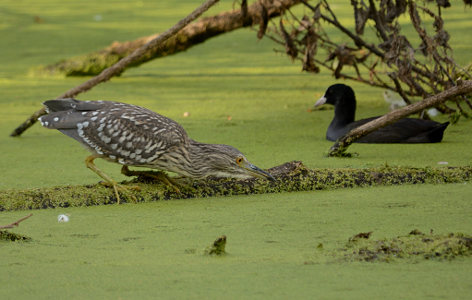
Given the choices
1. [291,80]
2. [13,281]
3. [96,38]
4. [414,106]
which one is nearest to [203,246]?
[13,281]

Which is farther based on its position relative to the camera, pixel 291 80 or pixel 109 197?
pixel 291 80

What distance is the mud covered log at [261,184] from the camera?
4.23 metres

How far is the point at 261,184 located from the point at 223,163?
0.73 feet

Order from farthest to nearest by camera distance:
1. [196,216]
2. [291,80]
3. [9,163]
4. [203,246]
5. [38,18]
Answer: [38,18]
[291,80]
[9,163]
[196,216]
[203,246]

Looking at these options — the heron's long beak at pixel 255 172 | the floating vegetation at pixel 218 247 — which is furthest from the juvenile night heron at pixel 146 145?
the floating vegetation at pixel 218 247

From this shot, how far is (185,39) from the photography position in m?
8.52

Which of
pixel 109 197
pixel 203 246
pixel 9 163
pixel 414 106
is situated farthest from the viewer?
pixel 9 163

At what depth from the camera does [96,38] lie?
463 inches

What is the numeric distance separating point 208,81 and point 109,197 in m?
4.73

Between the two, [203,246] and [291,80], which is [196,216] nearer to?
[203,246]

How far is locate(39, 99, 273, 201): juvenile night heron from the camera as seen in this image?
14.3 feet

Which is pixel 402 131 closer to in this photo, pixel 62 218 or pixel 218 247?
pixel 62 218

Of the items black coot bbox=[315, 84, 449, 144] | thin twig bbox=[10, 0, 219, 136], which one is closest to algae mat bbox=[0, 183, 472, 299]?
black coot bbox=[315, 84, 449, 144]

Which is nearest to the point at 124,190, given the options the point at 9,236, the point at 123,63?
the point at 9,236
